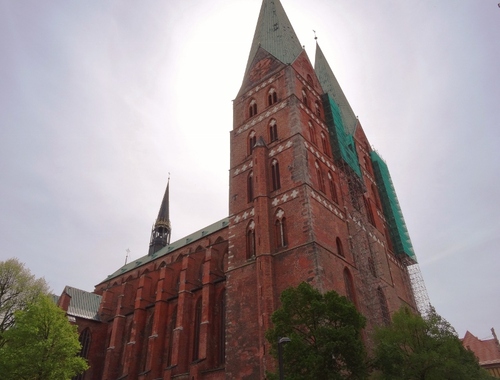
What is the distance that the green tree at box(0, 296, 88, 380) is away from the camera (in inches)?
806

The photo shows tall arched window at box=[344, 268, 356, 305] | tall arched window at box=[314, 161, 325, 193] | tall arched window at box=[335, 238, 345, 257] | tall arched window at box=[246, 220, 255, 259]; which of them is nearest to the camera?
tall arched window at box=[344, 268, 356, 305]

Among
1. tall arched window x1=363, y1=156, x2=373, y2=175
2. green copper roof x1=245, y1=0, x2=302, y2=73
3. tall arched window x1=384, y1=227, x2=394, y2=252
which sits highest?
green copper roof x1=245, y1=0, x2=302, y2=73

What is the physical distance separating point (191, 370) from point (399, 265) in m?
18.6

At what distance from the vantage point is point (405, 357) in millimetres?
16719

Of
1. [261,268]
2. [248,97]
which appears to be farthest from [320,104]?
[261,268]

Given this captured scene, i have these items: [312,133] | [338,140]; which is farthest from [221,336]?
[338,140]

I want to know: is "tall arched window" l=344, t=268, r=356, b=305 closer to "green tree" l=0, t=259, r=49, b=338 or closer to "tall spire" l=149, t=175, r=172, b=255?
"green tree" l=0, t=259, r=49, b=338

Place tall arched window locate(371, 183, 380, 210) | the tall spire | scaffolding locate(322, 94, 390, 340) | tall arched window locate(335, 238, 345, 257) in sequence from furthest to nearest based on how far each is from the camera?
the tall spire < tall arched window locate(371, 183, 380, 210) < scaffolding locate(322, 94, 390, 340) < tall arched window locate(335, 238, 345, 257)

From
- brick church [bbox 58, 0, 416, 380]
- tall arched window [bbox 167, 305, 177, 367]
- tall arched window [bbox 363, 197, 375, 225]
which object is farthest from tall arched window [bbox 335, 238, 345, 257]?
tall arched window [bbox 167, 305, 177, 367]

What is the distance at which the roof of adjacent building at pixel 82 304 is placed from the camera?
37656mm

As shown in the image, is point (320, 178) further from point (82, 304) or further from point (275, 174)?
point (82, 304)

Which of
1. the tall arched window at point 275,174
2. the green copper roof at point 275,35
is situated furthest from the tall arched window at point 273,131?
the green copper roof at point 275,35

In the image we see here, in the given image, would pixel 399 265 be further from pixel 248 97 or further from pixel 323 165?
pixel 248 97

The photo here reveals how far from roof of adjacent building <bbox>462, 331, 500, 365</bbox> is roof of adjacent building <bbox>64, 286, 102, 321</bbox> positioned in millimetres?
40770
